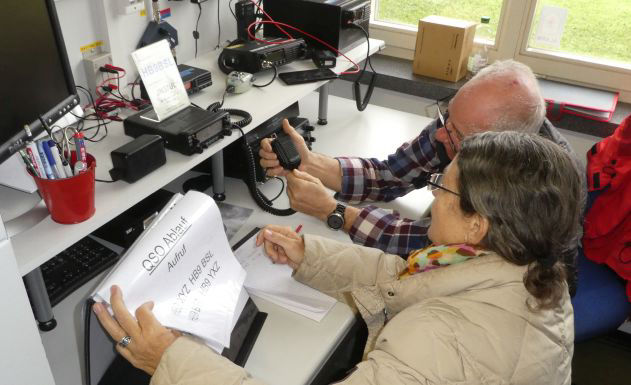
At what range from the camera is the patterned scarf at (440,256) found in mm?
925

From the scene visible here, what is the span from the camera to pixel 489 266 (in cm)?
88

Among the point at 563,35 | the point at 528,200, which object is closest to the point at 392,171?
the point at 528,200

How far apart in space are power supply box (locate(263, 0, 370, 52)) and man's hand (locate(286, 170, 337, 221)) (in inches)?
24.9

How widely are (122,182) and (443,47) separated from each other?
5.37 feet

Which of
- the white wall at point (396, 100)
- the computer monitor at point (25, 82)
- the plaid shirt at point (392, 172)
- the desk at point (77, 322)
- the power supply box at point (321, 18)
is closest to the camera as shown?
the desk at point (77, 322)

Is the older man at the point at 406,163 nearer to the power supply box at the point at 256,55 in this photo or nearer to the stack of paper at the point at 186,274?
the power supply box at the point at 256,55

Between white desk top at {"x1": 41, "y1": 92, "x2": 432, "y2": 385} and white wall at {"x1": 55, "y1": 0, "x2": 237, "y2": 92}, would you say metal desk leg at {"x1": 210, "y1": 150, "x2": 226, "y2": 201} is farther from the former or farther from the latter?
white wall at {"x1": 55, "y1": 0, "x2": 237, "y2": 92}

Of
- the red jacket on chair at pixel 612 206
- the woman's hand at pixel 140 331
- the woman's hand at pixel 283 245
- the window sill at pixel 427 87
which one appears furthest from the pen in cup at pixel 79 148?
the window sill at pixel 427 87

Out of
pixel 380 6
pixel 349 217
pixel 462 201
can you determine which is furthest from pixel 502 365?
pixel 380 6

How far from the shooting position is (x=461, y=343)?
0.81m

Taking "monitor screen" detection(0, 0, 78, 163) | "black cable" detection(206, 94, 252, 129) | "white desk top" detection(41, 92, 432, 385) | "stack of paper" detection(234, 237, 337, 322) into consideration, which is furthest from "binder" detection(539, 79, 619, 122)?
"monitor screen" detection(0, 0, 78, 163)

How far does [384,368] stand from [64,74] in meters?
0.84

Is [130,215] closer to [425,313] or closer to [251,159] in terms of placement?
[251,159]

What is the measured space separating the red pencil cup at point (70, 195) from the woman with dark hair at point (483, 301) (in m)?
0.19
